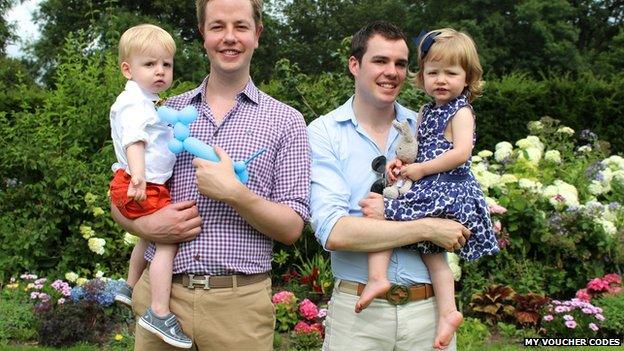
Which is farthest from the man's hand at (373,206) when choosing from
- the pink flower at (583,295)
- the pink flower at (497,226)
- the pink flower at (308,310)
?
the pink flower at (583,295)

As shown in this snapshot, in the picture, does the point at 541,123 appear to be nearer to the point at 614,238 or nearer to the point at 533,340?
the point at 614,238

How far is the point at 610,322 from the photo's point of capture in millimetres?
5309

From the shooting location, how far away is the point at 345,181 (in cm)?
283

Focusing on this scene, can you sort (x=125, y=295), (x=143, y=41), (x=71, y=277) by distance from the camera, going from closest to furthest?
(x=143, y=41)
(x=125, y=295)
(x=71, y=277)

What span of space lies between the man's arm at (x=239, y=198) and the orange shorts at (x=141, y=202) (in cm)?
26

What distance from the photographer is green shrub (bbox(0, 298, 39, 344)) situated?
5535 millimetres

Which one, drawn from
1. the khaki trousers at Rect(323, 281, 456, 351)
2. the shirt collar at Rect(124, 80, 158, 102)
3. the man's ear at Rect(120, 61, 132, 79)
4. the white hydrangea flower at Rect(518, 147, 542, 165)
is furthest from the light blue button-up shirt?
the white hydrangea flower at Rect(518, 147, 542, 165)

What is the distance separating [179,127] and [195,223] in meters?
0.35

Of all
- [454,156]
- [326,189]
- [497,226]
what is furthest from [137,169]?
[497,226]

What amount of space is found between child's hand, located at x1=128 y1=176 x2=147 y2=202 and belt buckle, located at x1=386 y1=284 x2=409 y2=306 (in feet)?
3.29

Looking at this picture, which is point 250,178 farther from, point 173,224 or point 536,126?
point 536,126

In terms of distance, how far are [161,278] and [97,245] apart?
12.2 ft

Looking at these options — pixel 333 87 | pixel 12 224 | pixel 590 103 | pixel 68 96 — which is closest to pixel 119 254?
pixel 12 224

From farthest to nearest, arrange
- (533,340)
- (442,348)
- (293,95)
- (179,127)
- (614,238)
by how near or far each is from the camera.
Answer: (293,95)
(614,238)
(533,340)
(442,348)
(179,127)
